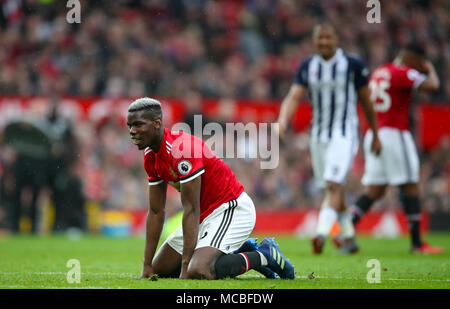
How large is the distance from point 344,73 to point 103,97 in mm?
9297

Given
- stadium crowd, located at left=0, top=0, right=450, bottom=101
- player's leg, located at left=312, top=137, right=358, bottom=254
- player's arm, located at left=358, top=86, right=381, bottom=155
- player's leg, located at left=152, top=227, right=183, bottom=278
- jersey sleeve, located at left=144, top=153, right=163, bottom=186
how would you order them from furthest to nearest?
stadium crowd, located at left=0, top=0, right=450, bottom=101
player's arm, located at left=358, top=86, right=381, bottom=155
player's leg, located at left=312, top=137, right=358, bottom=254
player's leg, located at left=152, top=227, right=183, bottom=278
jersey sleeve, located at left=144, top=153, right=163, bottom=186

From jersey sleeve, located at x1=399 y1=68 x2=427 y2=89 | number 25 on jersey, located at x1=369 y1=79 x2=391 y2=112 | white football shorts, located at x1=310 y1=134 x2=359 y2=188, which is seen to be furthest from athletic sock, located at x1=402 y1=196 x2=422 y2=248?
jersey sleeve, located at x1=399 y1=68 x2=427 y2=89

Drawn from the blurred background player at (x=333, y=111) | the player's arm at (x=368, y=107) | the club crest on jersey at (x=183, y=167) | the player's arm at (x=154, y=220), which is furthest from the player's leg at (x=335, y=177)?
the club crest on jersey at (x=183, y=167)

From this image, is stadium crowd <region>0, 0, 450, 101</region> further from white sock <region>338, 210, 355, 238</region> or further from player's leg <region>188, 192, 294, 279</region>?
player's leg <region>188, 192, 294, 279</region>

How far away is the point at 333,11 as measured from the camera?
71.7 ft

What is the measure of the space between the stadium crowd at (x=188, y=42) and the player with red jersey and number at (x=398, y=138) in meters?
8.39

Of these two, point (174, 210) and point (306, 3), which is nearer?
point (174, 210)

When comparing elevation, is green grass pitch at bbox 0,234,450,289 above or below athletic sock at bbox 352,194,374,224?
below

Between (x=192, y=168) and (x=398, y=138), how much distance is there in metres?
5.01

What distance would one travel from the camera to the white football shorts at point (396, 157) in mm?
10000

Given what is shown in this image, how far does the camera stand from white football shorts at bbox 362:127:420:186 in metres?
10.0

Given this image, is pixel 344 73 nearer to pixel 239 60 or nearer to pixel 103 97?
pixel 103 97

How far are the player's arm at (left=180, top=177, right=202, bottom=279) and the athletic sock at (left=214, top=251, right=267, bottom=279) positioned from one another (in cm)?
25
